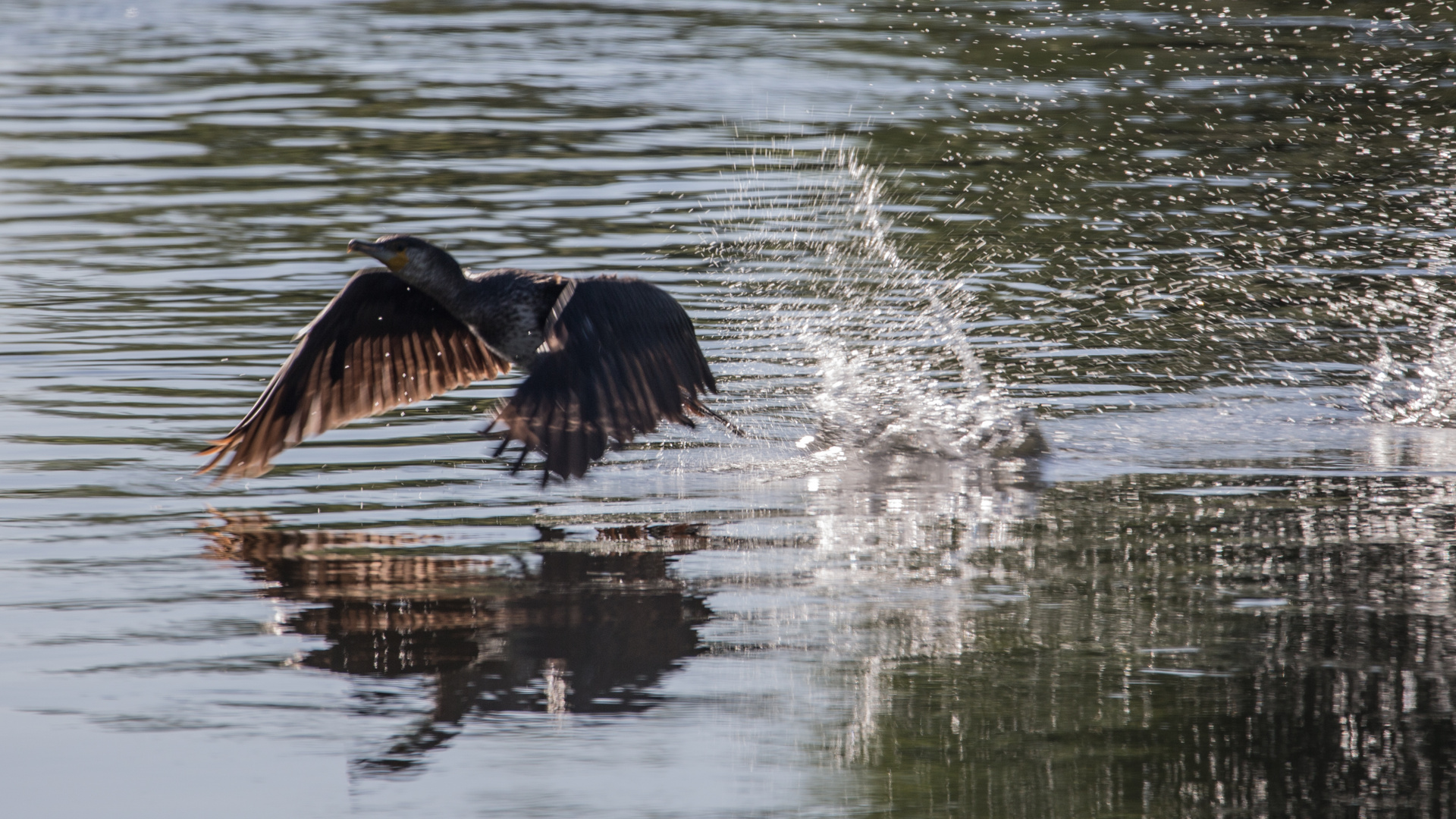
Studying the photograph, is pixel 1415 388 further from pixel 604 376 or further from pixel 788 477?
pixel 604 376

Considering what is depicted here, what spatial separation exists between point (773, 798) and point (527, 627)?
1.16 meters

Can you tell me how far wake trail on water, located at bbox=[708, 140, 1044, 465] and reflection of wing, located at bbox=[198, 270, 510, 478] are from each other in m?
1.44

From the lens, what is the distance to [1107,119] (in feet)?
43.1

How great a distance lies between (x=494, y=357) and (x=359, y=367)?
0.66 meters

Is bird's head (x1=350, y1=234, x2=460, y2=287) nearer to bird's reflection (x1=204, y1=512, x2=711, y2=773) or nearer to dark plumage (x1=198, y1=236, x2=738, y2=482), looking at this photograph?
dark plumage (x1=198, y1=236, x2=738, y2=482)

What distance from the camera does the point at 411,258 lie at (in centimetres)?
641

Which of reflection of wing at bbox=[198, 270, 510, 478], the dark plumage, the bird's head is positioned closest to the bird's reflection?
the dark plumage

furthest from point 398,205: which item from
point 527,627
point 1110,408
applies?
point 527,627

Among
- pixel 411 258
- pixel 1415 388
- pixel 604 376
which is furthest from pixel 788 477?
pixel 1415 388

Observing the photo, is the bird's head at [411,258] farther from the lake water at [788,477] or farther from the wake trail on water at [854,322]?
the wake trail on water at [854,322]

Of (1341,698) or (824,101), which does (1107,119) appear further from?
(1341,698)

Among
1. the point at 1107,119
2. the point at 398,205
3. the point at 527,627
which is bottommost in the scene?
the point at 527,627

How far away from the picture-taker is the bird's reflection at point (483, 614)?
4.19 m

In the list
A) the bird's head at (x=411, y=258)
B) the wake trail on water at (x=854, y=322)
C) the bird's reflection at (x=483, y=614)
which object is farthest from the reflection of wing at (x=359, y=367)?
the wake trail on water at (x=854, y=322)
